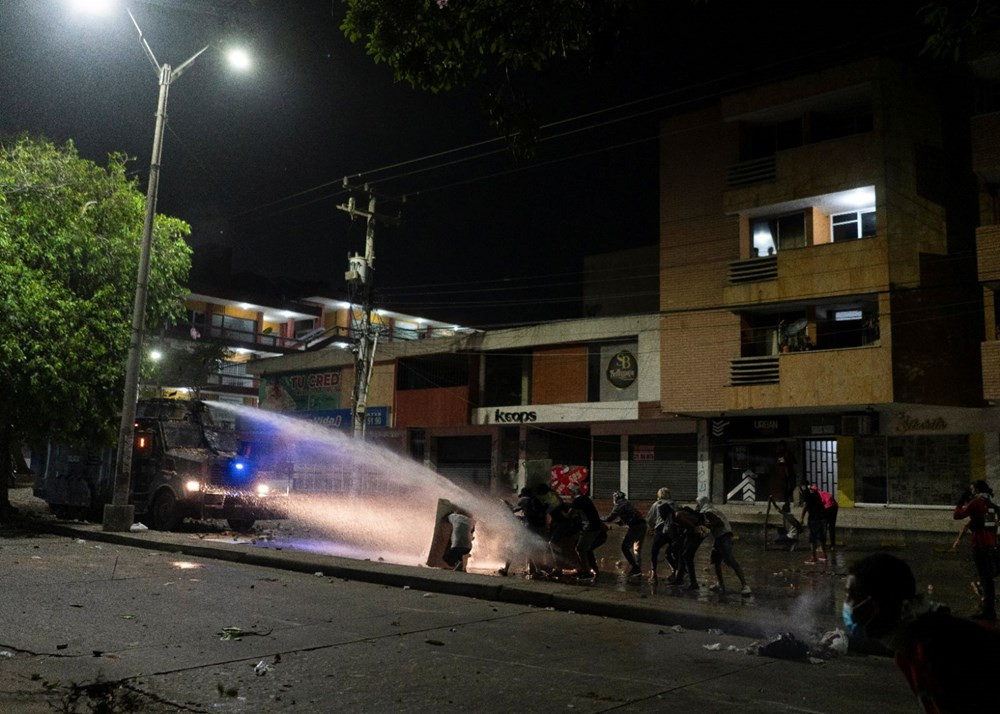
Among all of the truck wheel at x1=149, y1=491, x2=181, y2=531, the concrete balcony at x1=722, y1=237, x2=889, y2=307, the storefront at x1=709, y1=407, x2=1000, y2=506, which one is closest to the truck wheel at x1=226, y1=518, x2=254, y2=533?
the truck wheel at x1=149, y1=491, x2=181, y2=531

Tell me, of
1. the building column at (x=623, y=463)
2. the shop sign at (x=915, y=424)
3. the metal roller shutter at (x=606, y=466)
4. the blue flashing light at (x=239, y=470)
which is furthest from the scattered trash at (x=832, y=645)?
the metal roller shutter at (x=606, y=466)

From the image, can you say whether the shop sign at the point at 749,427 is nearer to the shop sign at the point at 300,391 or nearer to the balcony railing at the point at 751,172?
the balcony railing at the point at 751,172

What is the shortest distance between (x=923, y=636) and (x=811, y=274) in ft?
76.0

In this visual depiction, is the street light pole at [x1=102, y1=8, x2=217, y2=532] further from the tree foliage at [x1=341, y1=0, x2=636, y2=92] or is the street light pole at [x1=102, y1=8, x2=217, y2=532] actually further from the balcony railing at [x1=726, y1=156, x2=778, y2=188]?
the balcony railing at [x1=726, y1=156, x2=778, y2=188]

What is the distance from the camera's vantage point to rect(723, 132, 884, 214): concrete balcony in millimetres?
23438

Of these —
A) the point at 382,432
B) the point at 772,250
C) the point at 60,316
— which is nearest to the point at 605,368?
the point at 772,250

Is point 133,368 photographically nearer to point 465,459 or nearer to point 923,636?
point 923,636

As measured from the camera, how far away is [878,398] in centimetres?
2244

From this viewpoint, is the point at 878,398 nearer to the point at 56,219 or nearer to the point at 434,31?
the point at 434,31

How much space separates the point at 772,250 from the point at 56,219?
20102 mm

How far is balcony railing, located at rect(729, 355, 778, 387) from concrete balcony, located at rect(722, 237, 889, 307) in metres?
1.73

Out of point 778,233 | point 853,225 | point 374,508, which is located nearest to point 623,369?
point 778,233

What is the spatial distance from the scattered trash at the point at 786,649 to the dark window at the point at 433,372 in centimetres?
2805

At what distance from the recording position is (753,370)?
25375mm
